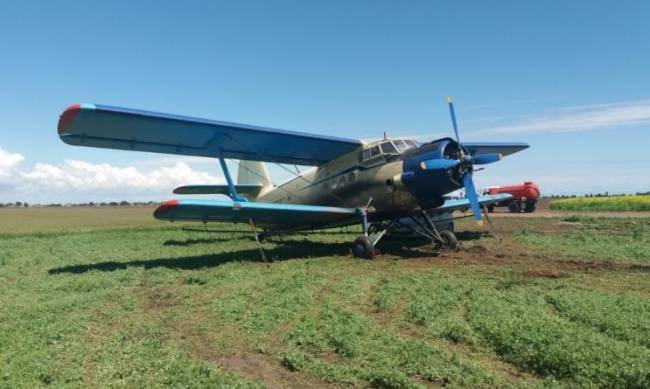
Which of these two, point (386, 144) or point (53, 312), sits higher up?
point (386, 144)

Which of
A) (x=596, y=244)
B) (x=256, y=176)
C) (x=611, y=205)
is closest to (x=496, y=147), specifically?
(x=596, y=244)

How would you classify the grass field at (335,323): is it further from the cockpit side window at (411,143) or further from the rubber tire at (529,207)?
the rubber tire at (529,207)

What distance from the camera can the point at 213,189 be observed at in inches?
736

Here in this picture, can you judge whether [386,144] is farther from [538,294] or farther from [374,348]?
[374,348]

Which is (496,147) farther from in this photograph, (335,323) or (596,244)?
(335,323)

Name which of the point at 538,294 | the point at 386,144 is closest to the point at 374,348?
the point at 538,294

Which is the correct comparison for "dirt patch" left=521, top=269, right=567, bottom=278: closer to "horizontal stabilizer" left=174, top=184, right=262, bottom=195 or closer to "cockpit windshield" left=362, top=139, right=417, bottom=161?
"cockpit windshield" left=362, top=139, right=417, bottom=161

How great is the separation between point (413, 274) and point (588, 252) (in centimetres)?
584

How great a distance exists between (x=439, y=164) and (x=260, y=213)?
494cm

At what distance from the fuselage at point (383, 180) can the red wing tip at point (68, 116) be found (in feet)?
24.1

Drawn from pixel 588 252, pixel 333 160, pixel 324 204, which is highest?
pixel 333 160

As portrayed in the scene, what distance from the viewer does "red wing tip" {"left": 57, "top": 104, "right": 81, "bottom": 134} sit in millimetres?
9672

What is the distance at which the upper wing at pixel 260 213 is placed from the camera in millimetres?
10891

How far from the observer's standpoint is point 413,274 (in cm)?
900
